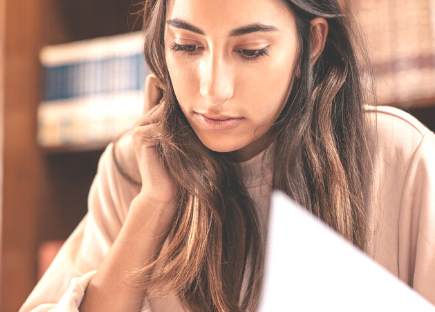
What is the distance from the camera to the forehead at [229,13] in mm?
763

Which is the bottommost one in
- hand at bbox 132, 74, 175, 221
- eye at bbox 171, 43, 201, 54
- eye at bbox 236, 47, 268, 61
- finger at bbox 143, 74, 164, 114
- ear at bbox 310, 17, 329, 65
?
hand at bbox 132, 74, 175, 221

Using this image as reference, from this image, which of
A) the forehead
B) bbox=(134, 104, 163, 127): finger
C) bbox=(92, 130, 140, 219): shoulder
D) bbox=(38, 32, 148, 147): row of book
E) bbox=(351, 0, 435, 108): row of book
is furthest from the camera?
bbox=(38, 32, 148, 147): row of book

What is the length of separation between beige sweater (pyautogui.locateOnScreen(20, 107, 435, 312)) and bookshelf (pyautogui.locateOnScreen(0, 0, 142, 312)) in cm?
63

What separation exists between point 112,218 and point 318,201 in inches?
17.7

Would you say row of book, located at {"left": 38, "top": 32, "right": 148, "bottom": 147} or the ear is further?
row of book, located at {"left": 38, "top": 32, "right": 148, "bottom": 147}

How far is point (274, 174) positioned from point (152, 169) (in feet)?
0.74

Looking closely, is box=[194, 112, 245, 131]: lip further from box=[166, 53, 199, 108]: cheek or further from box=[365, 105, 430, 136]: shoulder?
box=[365, 105, 430, 136]: shoulder

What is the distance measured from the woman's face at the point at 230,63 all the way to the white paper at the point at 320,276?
0.18 meters

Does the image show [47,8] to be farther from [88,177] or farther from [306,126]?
[306,126]

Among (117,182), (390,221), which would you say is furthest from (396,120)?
(117,182)

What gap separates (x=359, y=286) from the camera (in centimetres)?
81

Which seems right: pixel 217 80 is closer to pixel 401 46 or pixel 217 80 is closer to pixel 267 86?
pixel 267 86

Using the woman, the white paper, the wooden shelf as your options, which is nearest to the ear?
the woman

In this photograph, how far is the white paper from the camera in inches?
31.6
